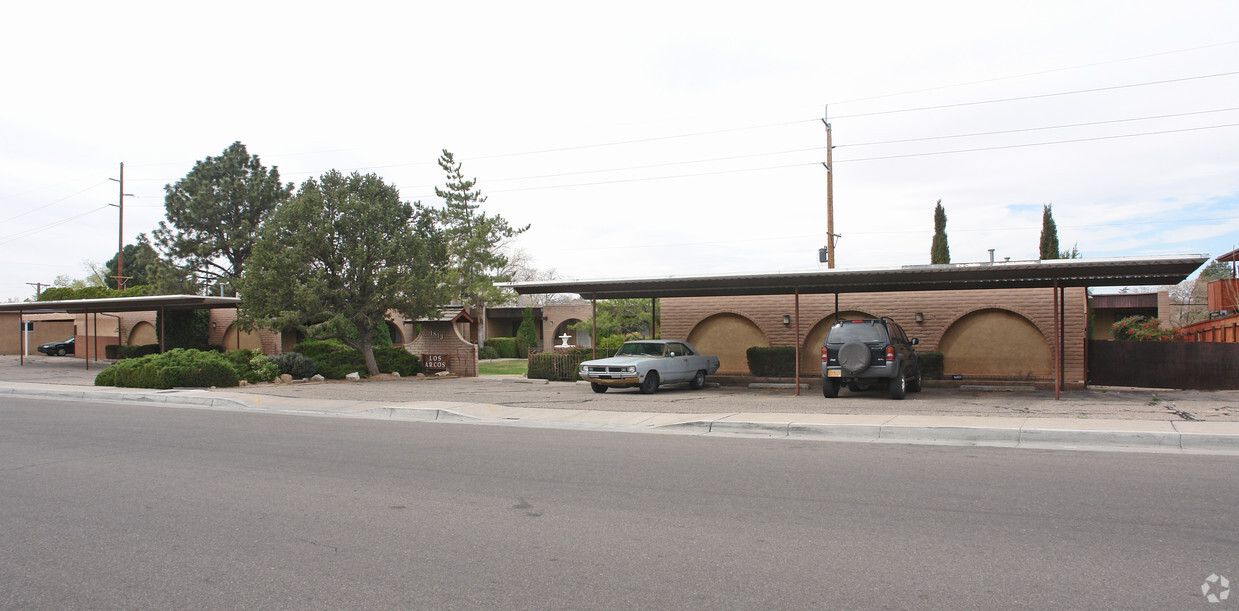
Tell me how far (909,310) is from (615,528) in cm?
1950

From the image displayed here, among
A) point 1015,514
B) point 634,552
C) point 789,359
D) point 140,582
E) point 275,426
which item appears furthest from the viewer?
point 789,359

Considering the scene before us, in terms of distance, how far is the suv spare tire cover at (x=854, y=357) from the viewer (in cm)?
1664

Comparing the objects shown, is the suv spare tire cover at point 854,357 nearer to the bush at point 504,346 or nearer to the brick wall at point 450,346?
the brick wall at point 450,346

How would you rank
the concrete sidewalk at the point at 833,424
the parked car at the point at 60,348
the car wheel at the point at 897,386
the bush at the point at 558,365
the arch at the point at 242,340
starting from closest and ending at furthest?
the concrete sidewalk at the point at 833,424 < the car wheel at the point at 897,386 < the bush at the point at 558,365 < the arch at the point at 242,340 < the parked car at the point at 60,348

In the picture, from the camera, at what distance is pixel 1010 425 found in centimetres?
1141

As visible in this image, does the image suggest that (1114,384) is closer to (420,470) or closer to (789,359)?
(789,359)

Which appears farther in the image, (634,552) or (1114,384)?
(1114,384)

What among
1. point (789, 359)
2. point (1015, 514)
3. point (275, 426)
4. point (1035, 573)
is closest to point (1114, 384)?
point (789, 359)

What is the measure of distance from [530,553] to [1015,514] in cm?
400

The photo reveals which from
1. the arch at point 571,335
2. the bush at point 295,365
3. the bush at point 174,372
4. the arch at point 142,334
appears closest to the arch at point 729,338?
the bush at point 295,365

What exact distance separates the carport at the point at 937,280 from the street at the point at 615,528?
24.2 feet

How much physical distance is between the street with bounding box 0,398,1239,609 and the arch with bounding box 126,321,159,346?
3375 centimetres

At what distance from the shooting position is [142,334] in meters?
40.6

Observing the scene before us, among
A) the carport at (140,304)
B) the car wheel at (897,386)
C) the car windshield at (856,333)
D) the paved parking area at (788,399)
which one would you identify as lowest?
the paved parking area at (788,399)
